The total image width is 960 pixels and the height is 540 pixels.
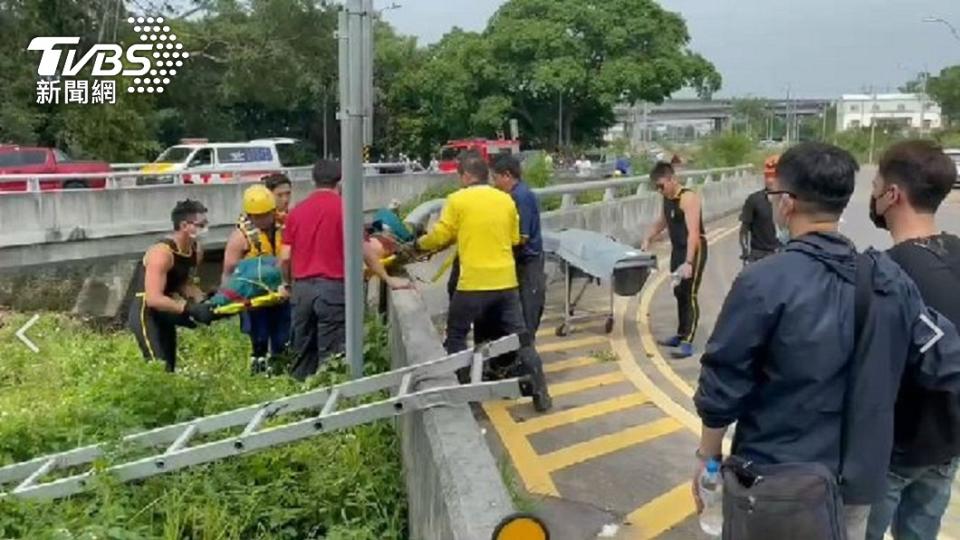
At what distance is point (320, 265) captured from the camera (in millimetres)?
6957

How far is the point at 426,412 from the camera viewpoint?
463cm

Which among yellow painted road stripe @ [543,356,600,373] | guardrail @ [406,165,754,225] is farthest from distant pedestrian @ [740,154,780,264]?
guardrail @ [406,165,754,225]

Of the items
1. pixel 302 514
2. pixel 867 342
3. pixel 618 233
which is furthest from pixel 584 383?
pixel 618 233

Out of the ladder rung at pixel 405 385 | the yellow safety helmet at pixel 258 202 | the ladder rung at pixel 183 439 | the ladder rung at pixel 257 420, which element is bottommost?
the ladder rung at pixel 183 439

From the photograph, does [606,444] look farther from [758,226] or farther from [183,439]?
[758,226]

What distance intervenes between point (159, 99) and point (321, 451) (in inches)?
1597

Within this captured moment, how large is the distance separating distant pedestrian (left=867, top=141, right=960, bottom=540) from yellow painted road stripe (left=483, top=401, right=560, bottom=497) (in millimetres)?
2510

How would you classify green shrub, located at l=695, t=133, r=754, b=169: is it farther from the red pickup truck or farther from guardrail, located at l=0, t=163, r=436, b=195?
the red pickup truck

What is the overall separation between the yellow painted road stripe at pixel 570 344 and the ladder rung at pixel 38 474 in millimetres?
5080

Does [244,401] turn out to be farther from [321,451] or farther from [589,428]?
[589,428]

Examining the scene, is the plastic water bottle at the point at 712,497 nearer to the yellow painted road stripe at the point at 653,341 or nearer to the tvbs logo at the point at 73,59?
the yellow painted road stripe at the point at 653,341

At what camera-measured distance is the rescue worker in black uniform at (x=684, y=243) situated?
916cm

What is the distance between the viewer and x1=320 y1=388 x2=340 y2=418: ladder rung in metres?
5.19

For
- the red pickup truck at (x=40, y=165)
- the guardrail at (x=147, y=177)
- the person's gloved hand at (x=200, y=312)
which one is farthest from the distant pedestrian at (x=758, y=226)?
the red pickup truck at (x=40, y=165)
